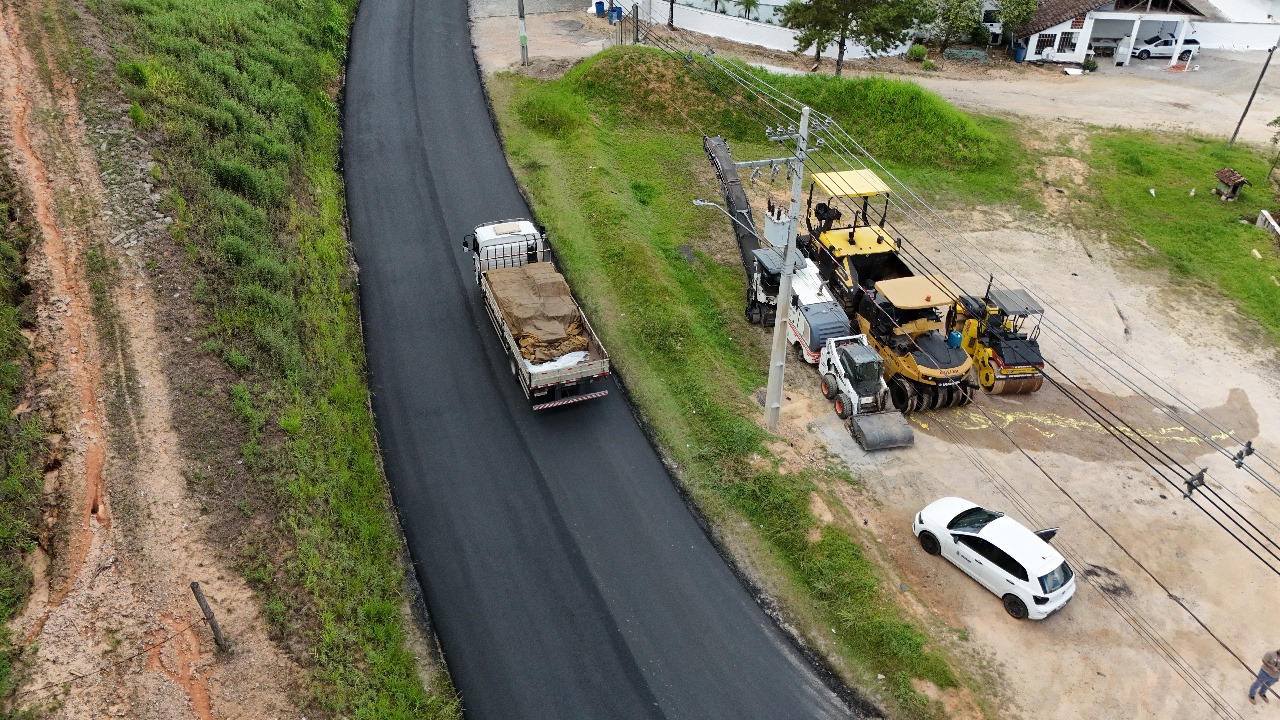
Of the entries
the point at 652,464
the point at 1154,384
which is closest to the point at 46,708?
the point at 652,464

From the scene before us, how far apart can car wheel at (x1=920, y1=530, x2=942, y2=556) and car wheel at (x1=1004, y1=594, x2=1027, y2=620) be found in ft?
5.89

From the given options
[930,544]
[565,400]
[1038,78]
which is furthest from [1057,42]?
[565,400]

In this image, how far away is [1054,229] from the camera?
110 ft

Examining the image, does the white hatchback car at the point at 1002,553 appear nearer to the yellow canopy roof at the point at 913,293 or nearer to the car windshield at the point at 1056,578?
the car windshield at the point at 1056,578

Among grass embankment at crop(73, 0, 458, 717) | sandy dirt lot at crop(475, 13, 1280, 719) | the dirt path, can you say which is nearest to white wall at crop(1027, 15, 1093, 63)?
sandy dirt lot at crop(475, 13, 1280, 719)

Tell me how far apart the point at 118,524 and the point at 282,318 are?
26.7 ft

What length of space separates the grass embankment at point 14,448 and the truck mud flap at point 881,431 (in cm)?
1890

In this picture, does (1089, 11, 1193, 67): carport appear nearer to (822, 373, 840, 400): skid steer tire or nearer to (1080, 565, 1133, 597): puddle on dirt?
(822, 373, 840, 400): skid steer tire

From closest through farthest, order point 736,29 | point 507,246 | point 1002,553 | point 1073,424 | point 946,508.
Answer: point 1002,553 < point 946,508 < point 1073,424 < point 507,246 < point 736,29

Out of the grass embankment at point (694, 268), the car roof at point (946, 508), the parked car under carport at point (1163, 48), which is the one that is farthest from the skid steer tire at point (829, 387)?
the parked car under carport at point (1163, 48)

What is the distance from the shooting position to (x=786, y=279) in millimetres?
19359

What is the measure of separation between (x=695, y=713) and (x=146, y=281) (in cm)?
1749

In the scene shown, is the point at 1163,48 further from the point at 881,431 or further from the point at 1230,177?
the point at 881,431

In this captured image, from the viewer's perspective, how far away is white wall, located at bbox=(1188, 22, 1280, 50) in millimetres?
52750
